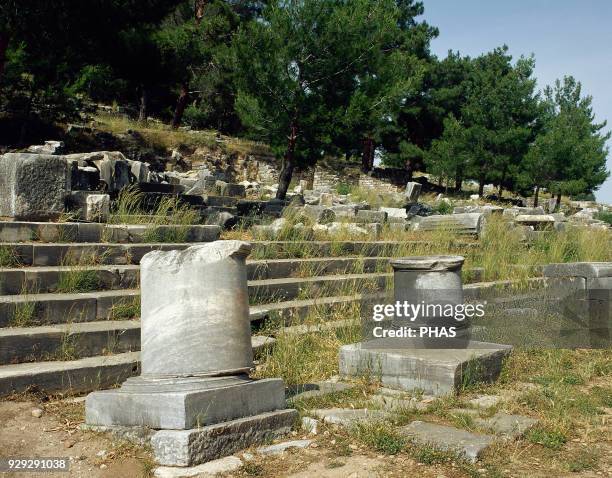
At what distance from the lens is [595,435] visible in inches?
162

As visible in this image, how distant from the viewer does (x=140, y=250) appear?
23.1 ft

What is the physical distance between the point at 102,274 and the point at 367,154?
28.6 metres

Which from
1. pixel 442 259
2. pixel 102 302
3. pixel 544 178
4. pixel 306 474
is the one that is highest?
pixel 544 178

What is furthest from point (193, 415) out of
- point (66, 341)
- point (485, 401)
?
point (485, 401)

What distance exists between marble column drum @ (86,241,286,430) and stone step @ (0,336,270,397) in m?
0.69

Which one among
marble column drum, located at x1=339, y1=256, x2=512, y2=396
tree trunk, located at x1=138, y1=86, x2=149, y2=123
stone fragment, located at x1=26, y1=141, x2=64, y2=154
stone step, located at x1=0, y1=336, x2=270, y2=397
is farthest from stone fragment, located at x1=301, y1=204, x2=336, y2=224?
tree trunk, located at x1=138, y1=86, x2=149, y2=123

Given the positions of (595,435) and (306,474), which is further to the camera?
(595,435)

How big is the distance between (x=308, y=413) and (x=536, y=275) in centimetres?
762

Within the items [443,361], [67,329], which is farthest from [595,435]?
[67,329]

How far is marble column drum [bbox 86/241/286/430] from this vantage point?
3.91 metres

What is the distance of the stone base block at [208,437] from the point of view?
3.51 meters

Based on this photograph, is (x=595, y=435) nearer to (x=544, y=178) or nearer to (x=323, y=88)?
(x=323, y=88)

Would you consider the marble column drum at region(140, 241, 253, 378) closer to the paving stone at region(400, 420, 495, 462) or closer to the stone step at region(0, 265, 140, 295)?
the paving stone at region(400, 420, 495, 462)

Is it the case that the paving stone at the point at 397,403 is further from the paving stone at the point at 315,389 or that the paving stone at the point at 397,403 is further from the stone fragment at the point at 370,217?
the stone fragment at the point at 370,217
